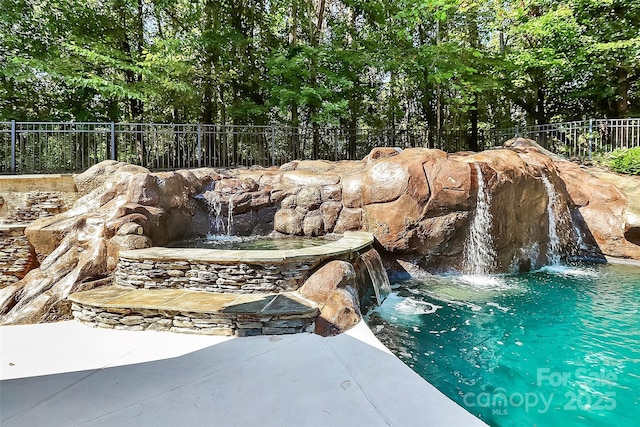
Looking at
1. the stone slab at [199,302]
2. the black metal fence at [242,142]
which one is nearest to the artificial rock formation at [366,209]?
the stone slab at [199,302]

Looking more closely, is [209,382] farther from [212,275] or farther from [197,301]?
[212,275]

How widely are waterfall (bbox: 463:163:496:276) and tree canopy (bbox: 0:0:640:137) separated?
6.23 m

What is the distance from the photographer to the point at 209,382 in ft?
8.35

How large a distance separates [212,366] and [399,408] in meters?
1.46

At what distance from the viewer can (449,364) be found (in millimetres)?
3297

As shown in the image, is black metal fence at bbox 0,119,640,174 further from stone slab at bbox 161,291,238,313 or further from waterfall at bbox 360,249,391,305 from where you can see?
stone slab at bbox 161,291,238,313

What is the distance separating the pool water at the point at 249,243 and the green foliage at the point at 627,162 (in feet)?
26.5

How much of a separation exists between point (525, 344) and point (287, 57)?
11267 mm

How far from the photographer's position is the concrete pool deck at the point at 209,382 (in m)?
2.16

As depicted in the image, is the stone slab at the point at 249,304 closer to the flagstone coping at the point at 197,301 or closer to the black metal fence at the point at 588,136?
the flagstone coping at the point at 197,301

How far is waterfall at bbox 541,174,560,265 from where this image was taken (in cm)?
726

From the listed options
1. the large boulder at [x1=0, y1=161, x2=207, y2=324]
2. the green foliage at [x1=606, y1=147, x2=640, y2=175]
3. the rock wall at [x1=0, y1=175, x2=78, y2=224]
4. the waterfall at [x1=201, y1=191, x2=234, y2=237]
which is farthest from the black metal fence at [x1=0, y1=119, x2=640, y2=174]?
the large boulder at [x1=0, y1=161, x2=207, y2=324]

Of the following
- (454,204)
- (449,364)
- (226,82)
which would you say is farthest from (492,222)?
(226,82)

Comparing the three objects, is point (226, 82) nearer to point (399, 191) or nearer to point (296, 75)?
point (296, 75)
